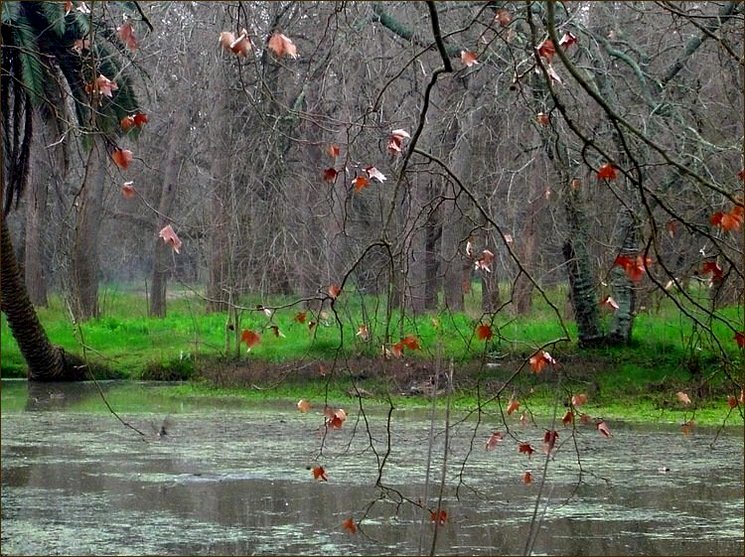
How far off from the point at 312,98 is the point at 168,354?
4.37 m

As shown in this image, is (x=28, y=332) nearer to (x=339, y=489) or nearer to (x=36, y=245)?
(x=36, y=245)

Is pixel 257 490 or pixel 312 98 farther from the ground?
pixel 312 98

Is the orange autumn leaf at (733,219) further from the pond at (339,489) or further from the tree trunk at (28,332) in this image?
the tree trunk at (28,332)

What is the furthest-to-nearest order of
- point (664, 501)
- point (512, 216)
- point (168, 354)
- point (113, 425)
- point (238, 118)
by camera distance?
point (168, 354), point (238, 118), point (512, 216), point (113, 425), point (664, 501)

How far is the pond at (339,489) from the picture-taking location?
646 centimetres

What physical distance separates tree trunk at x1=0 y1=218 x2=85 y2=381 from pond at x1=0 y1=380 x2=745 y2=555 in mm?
1994

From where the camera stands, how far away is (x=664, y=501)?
25.1 feet

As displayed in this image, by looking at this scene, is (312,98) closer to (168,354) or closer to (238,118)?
(238,118)

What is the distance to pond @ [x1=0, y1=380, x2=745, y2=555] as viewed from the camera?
6465 mm

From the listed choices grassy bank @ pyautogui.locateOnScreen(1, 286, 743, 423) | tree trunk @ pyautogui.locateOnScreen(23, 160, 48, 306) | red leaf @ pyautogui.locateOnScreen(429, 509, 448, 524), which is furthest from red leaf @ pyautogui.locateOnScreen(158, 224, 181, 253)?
tree trunk @ pyautogui.locateOnScreen(23, 160, 48, 306)

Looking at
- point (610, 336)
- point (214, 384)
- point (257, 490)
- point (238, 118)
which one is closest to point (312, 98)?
point (238, 118)

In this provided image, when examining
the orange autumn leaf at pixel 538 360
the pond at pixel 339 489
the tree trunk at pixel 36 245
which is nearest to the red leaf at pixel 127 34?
the pond at pixel 339 489

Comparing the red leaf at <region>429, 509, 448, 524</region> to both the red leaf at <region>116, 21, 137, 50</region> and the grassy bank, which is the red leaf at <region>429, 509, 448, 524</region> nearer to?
the red leaf at <region>116, 21, 137, 50</region>

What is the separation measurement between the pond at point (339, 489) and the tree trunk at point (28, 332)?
1.99 metres
